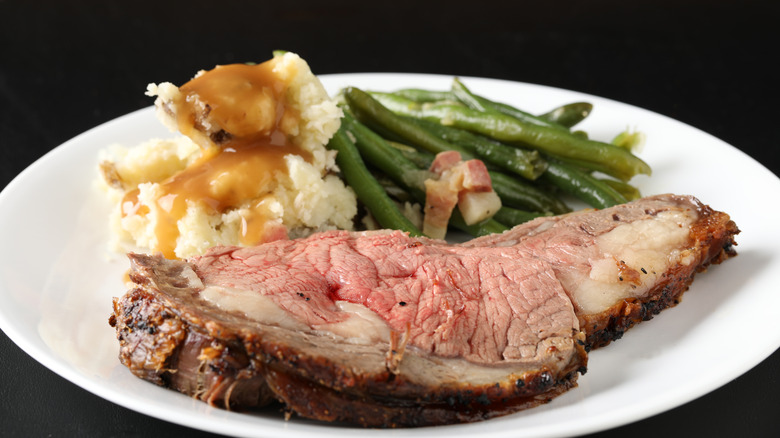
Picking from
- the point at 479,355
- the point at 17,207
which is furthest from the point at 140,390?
the point at 17,207

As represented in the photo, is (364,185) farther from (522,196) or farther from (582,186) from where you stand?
(582,186)

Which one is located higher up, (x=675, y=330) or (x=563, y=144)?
(x=563, y=144)

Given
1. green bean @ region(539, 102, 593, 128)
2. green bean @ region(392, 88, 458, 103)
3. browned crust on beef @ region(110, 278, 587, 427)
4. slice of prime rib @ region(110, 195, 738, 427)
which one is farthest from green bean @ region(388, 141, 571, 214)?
browned crust on beef @ region(110, 278, 587, 427)

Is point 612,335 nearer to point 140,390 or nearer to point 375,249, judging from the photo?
point 375,249

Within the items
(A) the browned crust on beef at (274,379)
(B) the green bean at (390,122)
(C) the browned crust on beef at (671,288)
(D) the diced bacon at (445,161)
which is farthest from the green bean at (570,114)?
(A) the browned crust on beef at (274,379)

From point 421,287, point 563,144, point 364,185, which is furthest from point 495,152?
point 421,287
